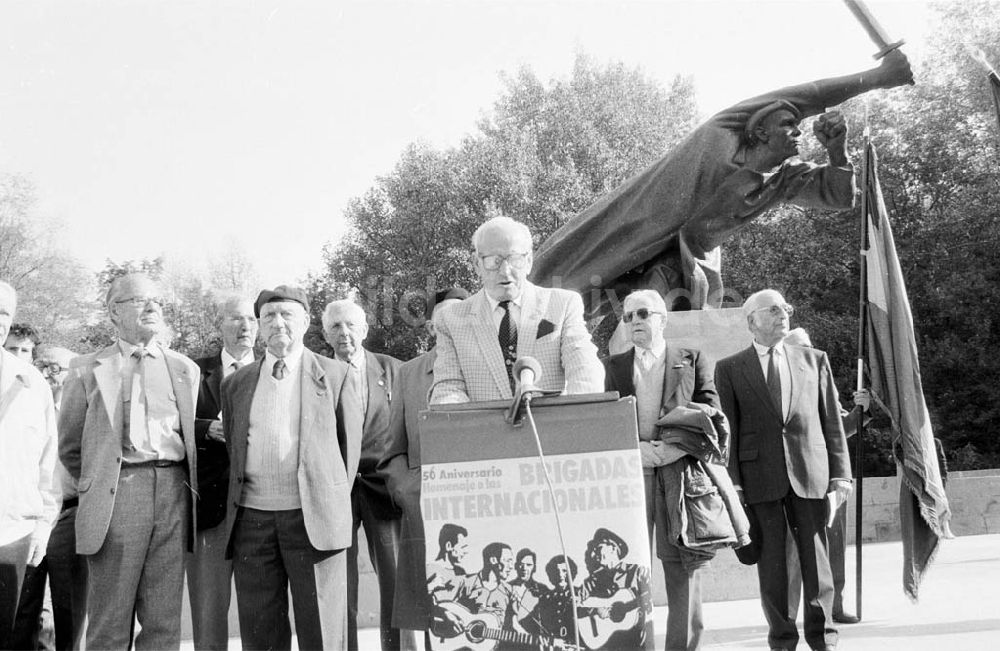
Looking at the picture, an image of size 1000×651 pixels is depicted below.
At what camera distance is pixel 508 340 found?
3.82 m

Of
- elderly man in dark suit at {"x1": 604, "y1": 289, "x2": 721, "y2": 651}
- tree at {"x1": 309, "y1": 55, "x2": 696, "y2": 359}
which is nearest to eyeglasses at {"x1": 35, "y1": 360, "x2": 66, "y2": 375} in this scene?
elderly man in dark suit at {"x1": 604, "y1": 289, "x2": 721, "y2": 651}

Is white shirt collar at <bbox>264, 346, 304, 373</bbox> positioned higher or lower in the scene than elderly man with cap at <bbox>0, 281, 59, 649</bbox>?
higher

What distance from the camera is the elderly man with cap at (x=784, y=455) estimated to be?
5.45 meters

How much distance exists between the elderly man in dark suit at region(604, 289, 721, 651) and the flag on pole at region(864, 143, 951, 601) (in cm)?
181

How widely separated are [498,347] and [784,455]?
2.44 meters

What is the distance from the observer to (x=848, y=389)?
2733 centimetres

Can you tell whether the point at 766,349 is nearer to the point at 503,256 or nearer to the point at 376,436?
the point at 376,436

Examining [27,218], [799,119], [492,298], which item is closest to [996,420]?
[799,119]

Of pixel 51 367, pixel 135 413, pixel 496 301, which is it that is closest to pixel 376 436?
pixel 135 413

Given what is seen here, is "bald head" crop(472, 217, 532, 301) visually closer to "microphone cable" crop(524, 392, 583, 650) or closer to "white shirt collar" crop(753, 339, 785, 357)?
"microphone cable" crop(524, 392, 583, 650)

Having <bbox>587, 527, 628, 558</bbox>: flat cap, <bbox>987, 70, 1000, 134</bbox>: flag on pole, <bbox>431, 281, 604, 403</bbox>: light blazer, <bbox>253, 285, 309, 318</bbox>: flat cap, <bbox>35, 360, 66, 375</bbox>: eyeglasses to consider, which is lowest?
<bbox>587, 527, 628, 558</bbox>: flat cap

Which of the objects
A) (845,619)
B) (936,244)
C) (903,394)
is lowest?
(845,619)

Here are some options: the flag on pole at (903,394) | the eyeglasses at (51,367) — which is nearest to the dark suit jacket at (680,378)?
the flag on pole at (903,394)

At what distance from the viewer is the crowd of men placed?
183 inches
